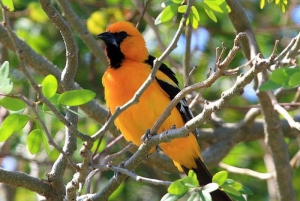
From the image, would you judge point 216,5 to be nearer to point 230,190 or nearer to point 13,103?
point 230,190

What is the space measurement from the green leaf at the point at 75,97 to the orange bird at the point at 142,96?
1645mm

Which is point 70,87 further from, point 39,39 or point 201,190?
point 39,39

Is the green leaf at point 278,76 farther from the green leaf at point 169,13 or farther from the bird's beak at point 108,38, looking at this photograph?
the bird's beak at point 108,38

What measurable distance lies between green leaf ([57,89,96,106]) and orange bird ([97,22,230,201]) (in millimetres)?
1645

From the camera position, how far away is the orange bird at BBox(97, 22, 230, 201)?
471cm

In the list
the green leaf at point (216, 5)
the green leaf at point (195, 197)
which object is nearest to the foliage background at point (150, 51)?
the green leaf at point (216, 5)

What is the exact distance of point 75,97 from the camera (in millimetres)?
3029

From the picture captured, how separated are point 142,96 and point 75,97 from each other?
1.69m

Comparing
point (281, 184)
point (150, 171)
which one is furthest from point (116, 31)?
point (150, 171)

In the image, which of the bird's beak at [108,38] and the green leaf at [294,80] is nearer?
the green leaf at [294,80]

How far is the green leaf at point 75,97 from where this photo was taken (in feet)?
9.87

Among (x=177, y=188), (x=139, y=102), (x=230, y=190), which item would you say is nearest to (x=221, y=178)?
(x=230, y=190)

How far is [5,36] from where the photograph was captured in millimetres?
5242

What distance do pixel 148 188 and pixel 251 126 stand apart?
6.98ft
